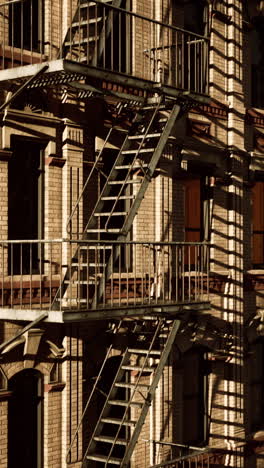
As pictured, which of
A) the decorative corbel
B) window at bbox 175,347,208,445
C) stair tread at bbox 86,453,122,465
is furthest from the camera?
window at bbox 175,347,208,445

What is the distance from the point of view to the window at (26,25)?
13109mm

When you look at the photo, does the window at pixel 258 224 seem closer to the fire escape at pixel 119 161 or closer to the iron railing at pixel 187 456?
the fire escape at pixel 119 161

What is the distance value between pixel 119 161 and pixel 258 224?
6022 millimetres

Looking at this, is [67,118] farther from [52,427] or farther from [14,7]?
[52,427]

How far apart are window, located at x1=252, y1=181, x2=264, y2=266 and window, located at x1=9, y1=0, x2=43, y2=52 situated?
6952 millimetres

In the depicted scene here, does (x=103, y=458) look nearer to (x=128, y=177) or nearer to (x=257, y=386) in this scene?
(x=128, y=177)

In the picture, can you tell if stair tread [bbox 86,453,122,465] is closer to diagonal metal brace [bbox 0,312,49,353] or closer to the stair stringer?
the stair stringer

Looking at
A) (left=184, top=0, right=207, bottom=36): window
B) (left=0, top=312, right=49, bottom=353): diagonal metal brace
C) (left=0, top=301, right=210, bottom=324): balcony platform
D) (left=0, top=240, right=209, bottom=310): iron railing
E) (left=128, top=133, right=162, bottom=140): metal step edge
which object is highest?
(left=184, top=0, right=207, bottom=36): window

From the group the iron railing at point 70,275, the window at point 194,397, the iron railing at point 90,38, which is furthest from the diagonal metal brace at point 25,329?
the window at point 194,397

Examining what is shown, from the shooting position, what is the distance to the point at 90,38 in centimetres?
1383

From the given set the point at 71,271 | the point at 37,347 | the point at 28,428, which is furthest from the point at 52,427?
the point at 71,271

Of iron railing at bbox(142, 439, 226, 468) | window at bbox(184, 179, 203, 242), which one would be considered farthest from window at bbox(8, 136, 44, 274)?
iron railing at bbox(142, 439, 226, 468)

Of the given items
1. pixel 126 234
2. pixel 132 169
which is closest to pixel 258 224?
pixel 132 169

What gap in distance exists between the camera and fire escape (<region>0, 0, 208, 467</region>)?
1235 centimetres
